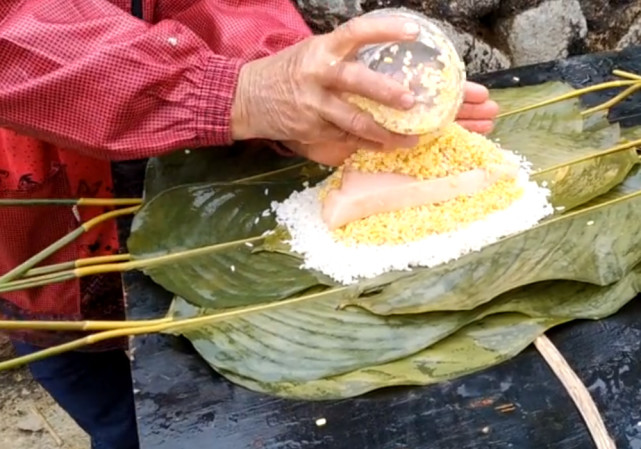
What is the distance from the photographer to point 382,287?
3.08 feet

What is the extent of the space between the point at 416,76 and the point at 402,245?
0.18 meters

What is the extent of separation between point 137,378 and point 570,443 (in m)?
0.40

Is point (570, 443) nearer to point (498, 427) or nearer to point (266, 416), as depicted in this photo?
point (498, 427)

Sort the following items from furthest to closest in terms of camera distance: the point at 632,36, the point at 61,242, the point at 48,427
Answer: the point at 48,427 < the point at 632,36 < the point at 61,242

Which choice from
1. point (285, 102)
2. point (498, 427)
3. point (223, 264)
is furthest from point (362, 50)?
point (498, 427)

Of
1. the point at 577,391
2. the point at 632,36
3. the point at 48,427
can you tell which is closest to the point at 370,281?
the point at 577,391

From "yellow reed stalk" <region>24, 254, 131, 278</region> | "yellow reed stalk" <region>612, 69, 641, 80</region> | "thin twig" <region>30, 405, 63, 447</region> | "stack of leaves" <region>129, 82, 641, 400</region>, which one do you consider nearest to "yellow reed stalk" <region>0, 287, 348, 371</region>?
"stack of leaves" <region>129, 82, 641, 400</region>

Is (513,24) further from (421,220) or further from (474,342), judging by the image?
(474,342)

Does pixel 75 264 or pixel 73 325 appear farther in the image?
pixel 75 264

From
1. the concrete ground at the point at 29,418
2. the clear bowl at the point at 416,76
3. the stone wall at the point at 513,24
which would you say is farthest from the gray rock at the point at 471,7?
the concrete ground at the point at 29,418

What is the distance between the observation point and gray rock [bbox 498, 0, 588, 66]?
5.44 feet

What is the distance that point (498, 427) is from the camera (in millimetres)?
813

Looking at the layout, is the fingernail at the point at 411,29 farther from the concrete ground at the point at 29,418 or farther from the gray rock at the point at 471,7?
the concrete ground at the point at 29,418

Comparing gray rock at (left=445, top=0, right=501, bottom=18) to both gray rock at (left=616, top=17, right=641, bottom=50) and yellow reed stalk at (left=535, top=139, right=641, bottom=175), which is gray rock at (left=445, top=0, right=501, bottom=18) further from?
yellow reed stalk at (left=535, top=139, right=641, bottom=175)
